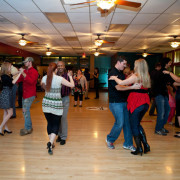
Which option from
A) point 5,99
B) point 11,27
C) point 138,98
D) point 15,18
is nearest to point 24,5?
point 15,18

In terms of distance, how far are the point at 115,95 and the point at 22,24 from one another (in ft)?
15.0

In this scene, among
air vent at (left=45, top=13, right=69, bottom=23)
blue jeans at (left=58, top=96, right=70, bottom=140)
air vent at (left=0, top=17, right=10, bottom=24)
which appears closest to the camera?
blue jeans at (left=58, top=96, right=70, bottom=140)

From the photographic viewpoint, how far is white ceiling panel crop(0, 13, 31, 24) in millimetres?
5109

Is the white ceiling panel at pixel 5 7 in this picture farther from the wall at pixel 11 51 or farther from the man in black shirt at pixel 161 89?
the wall at pixel 11 51

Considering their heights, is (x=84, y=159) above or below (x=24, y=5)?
below

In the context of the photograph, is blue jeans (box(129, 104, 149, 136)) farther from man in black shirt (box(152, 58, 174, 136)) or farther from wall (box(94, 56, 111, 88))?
wall (box(94, 56, 111, 88))

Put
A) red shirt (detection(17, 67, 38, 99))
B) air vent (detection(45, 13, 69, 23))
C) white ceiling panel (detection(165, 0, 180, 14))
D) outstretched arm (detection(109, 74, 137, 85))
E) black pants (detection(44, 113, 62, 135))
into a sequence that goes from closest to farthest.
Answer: outstretched arm (detection(109, 74, 137, 85)) → black pants (detection(44, 113, 62, 135)) → red shirt (detection(17, 67, 38, 99)) → white ceiling panel (detection(165, 0, 180, 14)) → air vent (detection(45, 13, 69, 23))

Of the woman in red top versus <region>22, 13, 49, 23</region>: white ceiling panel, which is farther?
<region>22, 13, 49, 23</region>: white ceiling panel

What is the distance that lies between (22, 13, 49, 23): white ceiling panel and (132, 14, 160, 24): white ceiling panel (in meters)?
2.59

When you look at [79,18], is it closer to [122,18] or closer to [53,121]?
[122,18]

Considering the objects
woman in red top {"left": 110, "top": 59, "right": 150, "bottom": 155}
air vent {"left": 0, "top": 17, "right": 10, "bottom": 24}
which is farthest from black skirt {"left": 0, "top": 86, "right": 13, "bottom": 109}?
air vent {"left": 0, "top": 17, "right": 10, "bottom": 24}

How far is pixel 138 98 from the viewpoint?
9.51 ft

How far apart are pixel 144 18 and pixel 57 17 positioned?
244 centimetres

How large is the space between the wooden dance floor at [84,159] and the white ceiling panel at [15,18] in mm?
3082
